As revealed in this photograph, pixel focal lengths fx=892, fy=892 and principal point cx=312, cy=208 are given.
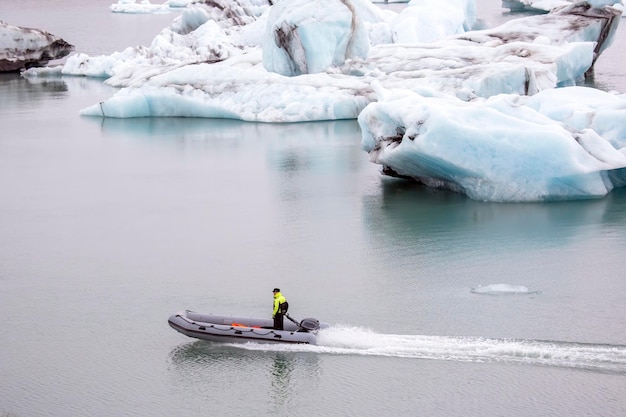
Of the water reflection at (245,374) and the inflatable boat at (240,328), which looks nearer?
the water reflection at (245,374)

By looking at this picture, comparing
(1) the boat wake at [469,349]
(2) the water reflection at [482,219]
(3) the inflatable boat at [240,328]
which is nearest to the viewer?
(1) the boat wake at [469,349]

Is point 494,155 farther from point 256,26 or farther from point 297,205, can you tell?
point 256,26

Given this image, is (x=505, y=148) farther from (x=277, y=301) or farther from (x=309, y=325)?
(x=277, y=301)

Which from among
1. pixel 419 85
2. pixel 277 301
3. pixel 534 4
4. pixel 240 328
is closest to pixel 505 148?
pixel 277 301

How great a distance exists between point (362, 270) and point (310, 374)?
144 inches

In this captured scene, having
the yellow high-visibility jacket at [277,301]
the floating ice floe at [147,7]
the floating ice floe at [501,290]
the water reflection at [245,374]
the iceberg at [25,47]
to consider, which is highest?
the floating ice floe at [147,7]

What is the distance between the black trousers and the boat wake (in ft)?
0.97

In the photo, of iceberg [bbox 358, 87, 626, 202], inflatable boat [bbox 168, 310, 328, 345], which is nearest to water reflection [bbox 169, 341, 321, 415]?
inflatable boat [bbox 168, 310, 328, 345]

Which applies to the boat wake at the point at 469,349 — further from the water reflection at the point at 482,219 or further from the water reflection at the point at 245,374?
the water reflection at the point at 482,219

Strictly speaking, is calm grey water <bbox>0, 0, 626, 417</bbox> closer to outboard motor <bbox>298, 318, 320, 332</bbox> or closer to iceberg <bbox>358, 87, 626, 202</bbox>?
outboard motor <bbox>298, 318, 320, 332</bbox>

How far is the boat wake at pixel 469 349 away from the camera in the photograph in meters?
10.7

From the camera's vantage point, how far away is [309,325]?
11.7m

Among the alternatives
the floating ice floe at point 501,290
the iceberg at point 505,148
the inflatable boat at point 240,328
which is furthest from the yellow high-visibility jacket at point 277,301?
the iceberg at point 505,148

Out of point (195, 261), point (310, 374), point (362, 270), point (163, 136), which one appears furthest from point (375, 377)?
point (163, 136)
